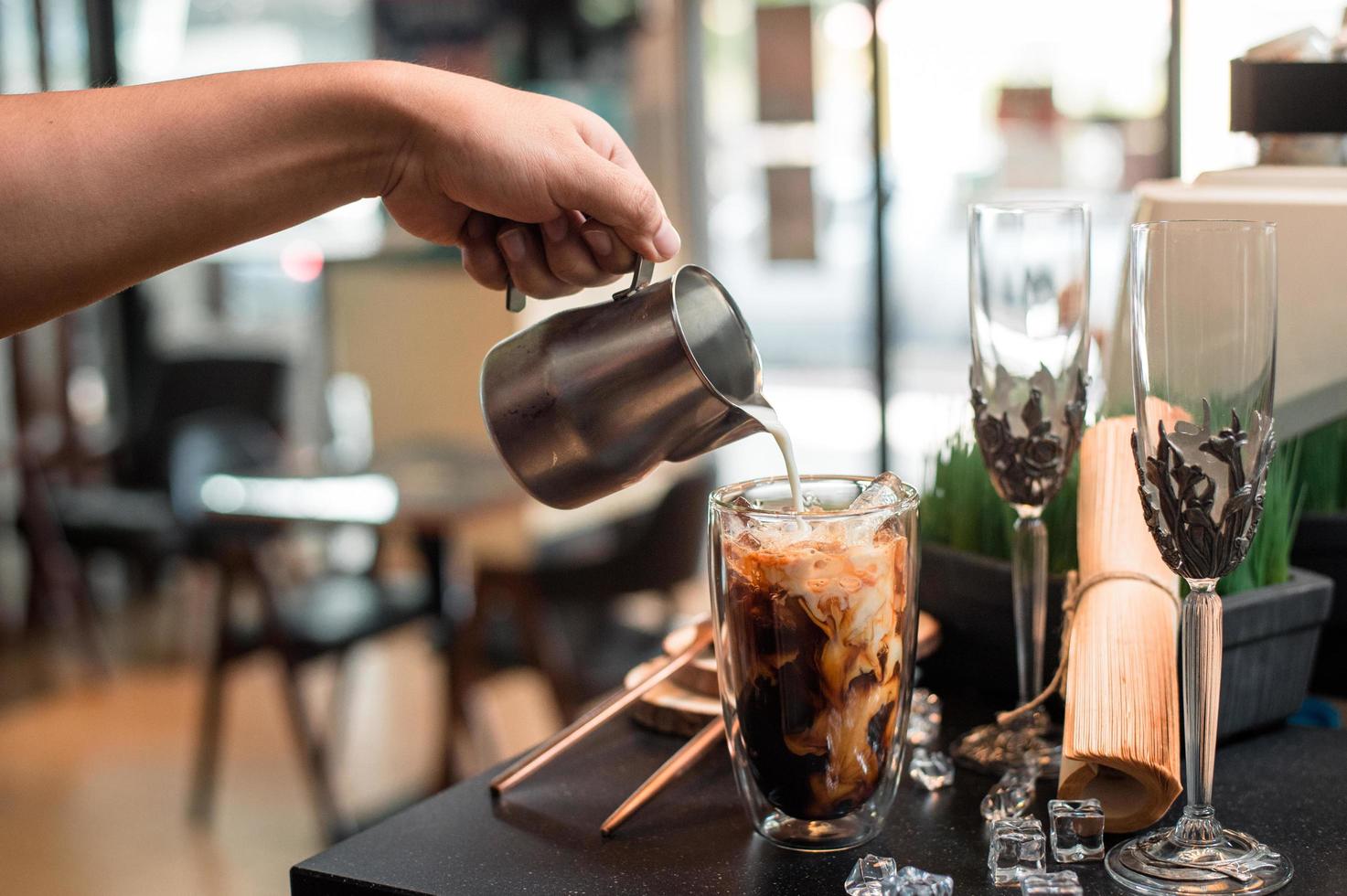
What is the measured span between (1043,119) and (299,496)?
2.48 meters

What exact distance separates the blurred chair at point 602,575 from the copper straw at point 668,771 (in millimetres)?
2028

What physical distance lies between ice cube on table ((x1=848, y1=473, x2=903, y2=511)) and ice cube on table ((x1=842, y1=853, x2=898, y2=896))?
21cm

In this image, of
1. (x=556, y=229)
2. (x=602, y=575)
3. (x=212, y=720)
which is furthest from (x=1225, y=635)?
(x=212, y=720)

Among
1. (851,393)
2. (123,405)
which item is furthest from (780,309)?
(123,405)

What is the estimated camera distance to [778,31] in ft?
14.9

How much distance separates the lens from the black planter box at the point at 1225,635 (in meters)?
0.96

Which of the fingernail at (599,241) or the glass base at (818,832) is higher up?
the fingernail at (599,241)

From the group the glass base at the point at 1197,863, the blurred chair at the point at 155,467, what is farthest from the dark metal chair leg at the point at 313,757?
the glass base at the point at 1197,863

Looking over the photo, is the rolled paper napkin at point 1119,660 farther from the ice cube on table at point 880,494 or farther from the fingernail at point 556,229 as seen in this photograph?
the fingernail at point 556,229

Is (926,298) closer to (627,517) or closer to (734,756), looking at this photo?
(627,517)

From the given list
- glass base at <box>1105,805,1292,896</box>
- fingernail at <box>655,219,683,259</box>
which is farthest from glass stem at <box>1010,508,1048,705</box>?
fingernail at <box>655,219,683,259</box>

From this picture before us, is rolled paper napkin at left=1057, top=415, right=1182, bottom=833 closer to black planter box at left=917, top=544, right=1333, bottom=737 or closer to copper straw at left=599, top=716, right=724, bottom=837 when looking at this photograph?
black planter box at left=917, top=544, right=1333, bottom=737

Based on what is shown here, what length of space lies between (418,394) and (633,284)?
3911 mm

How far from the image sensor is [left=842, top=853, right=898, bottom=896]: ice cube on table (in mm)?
748
